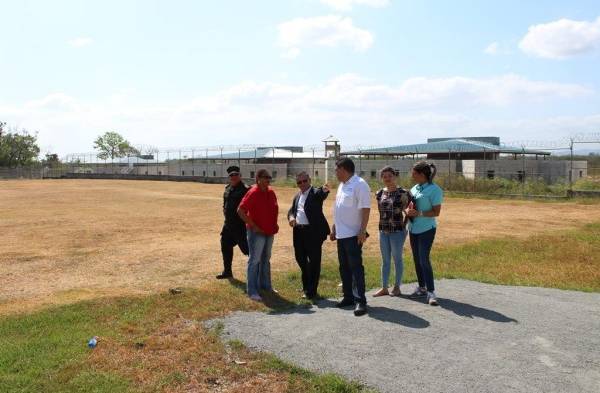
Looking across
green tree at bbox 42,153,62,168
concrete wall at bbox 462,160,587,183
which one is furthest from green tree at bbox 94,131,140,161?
concrete wall at bbox 462,160,587,183

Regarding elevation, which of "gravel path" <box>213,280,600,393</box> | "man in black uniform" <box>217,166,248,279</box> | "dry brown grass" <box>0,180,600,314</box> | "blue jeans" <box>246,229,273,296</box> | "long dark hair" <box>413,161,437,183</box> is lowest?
"dry brown grass" <box>0,180,600,314</box>

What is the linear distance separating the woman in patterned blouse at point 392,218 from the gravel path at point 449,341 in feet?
1.38

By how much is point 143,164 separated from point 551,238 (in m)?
62.5

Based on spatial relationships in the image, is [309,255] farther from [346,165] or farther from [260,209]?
[346,165]

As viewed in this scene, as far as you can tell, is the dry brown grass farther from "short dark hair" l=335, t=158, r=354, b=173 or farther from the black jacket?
"short dark hair" l=335, t=158, r=354, b=173

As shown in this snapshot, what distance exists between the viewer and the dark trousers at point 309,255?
6.16 metres

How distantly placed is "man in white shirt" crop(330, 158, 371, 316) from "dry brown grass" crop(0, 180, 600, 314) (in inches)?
103

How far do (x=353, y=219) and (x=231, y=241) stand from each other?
2.59 meters

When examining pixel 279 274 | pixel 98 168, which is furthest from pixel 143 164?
pixel 279 274

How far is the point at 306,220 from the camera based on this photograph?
615cm

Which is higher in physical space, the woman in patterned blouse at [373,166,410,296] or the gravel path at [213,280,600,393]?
the woman in patterned blouse at [373,166,410,296]

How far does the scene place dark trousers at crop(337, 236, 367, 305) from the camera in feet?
17.7

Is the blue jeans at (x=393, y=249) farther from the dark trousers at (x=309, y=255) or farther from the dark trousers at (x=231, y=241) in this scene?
the dark trousers at (x=231, y=241)

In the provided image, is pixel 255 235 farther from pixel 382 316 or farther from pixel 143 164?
pixel 143 164
